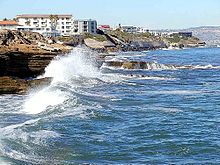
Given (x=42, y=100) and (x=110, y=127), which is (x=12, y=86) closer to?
(x=42, y=100)

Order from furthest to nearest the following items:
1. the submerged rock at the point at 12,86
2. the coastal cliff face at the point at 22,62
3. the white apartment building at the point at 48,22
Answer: the white apartment building at the point at 48,22 → the coastal cliff face at the point at 22,62 → the submerged rock at the point at 12,86

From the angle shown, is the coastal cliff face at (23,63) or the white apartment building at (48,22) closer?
the coastal cliff face at (23,63)

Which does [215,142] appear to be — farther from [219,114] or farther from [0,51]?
[0,51]

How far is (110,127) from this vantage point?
2238 cm

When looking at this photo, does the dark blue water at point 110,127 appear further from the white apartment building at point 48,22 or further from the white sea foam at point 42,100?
the white apartment building at point 48,22

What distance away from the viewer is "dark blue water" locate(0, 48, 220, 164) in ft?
55.1

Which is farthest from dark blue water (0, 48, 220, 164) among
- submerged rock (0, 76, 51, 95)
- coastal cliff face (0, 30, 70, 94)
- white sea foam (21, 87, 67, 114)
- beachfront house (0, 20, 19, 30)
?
beachfront house (0, 20, 19, 30)

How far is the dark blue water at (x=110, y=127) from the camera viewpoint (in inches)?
661

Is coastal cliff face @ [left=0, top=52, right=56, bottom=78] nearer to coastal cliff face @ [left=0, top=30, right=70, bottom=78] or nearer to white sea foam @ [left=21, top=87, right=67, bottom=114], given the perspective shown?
coastal cliff face @ [left=0, top=30, right=70, bottom=78]

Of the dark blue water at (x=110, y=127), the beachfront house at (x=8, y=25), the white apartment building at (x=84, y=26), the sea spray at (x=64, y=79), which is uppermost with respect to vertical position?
the dark blue water at (x=110, y=127)

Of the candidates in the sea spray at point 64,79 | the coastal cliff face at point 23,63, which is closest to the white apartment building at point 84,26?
the sea spray at point 64,79

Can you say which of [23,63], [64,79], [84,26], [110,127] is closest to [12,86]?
[23,63]

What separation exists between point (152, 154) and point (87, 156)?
7.66 ft

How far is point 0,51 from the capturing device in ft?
130
